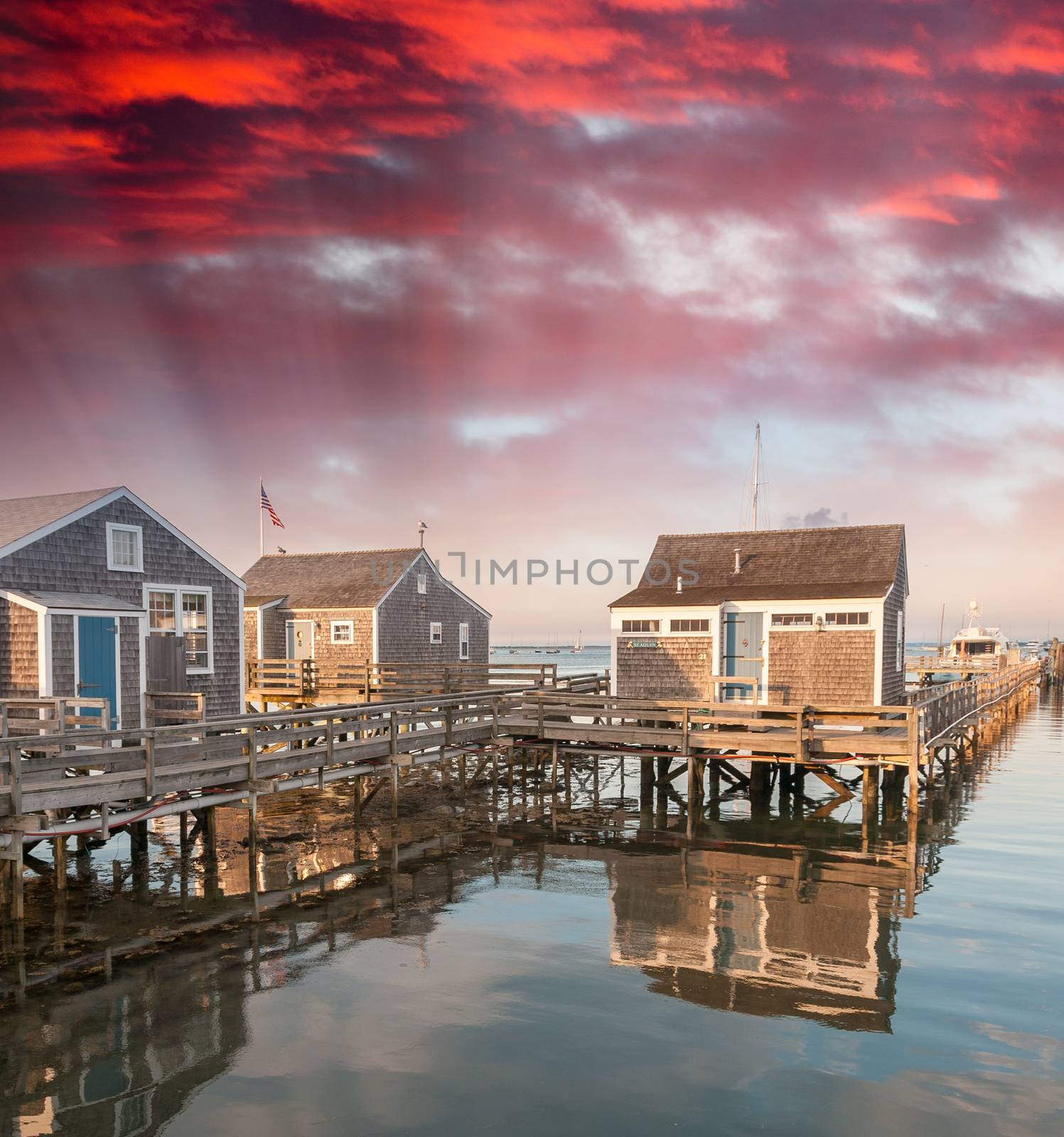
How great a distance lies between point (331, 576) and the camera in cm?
4162

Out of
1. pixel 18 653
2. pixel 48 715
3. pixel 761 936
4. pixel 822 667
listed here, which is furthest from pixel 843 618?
pixel 18 653

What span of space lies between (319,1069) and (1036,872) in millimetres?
12992

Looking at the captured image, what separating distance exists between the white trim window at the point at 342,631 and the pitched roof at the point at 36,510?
1666cm

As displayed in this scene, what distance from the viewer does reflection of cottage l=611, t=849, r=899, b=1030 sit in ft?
33.0

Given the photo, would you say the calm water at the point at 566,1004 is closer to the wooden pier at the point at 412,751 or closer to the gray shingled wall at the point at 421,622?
the wooden pier at the point at 412,751

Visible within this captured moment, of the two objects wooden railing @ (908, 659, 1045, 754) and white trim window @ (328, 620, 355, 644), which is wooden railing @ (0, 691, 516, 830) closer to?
wooden railing @ (908, 659, 1045, 754)

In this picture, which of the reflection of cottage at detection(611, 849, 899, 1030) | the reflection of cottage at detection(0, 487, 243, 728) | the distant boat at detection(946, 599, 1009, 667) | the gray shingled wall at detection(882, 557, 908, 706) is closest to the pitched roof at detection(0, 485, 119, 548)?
the reflection of cottage at detection(0, 487, 243, 728)

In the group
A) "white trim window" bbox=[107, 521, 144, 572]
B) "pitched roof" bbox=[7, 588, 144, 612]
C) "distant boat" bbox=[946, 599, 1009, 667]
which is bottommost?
"distant boat" bbox=[946, 599, 1009, 667]

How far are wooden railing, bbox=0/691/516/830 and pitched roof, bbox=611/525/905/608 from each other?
9721 mm

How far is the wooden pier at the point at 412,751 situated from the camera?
1312 cm

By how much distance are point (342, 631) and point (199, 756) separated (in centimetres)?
2313

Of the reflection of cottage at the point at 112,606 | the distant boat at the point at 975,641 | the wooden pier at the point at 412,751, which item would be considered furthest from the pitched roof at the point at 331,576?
the distant boat at the point at 975,641

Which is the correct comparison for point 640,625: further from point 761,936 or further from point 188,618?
point 761,936

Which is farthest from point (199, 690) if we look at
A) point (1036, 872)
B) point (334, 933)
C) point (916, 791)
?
point (1036, 872)
